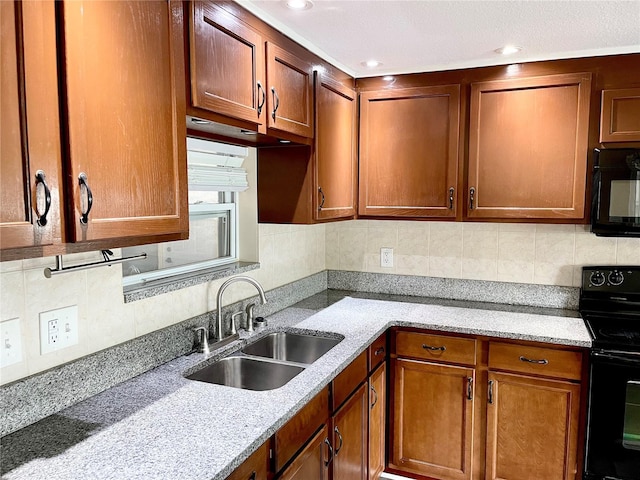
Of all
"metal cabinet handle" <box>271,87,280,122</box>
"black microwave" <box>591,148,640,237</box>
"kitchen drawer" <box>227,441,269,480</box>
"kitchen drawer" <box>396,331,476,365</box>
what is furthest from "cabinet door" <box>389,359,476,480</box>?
"metal cabinet handle" <box>271,87,280,122</box>

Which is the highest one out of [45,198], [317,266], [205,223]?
[45,198]

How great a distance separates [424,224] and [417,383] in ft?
3.20

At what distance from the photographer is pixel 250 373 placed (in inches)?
77.4

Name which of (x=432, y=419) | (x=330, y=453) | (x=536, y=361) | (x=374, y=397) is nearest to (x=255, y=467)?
(x=330, y=453)

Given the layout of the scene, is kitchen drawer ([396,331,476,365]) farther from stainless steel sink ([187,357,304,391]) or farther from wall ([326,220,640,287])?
stainless steel sink ([187,357,304,391])

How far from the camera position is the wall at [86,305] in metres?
1.31

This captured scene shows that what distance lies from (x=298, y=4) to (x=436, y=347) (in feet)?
5.44

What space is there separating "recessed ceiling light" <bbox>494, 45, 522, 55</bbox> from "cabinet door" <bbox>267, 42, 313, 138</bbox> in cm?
90

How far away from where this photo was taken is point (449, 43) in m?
2.17

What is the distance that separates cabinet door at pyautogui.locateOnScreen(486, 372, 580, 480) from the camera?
2.19 meters

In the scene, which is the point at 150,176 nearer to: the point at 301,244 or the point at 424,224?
the point at 301,244

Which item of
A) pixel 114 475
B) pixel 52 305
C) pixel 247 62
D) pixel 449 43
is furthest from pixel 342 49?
pixel 114 475

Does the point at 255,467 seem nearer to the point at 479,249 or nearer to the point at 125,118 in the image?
the point at 125,118

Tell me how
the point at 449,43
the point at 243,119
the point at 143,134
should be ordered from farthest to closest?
1. the point at 449,43
2. the point at 243,119
3. the point at 143,134
